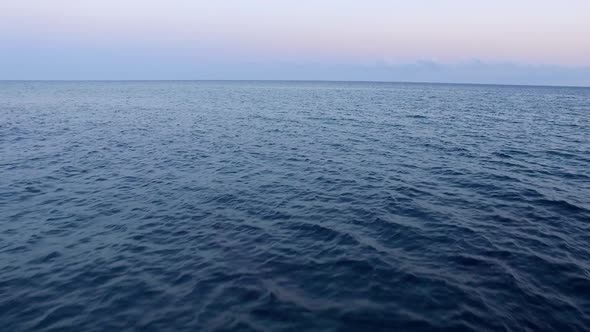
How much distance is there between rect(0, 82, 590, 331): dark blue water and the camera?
491 inches

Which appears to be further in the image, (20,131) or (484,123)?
(484,123)

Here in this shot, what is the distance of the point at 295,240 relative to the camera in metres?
18.1

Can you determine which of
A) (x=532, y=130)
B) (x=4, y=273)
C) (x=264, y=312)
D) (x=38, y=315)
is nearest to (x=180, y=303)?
(x=264, y=312)

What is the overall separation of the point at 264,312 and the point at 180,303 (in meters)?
3.35

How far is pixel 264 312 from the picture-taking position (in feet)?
40.6

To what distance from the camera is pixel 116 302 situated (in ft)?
42.8

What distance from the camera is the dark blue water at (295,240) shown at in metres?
12.5

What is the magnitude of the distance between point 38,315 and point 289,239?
11.0m

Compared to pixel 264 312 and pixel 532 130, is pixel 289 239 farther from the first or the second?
pixel 532 130

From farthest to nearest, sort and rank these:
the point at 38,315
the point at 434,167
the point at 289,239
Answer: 1. the point at 434,167
2. the point at 289,239
3. the point at 38,315

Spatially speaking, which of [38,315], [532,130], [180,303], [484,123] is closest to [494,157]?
[532,130]

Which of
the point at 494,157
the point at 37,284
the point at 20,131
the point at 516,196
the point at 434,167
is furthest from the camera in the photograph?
the point at 20,131

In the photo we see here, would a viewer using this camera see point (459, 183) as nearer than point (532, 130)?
Yes

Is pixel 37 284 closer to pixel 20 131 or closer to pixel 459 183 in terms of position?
pixel 459 183
